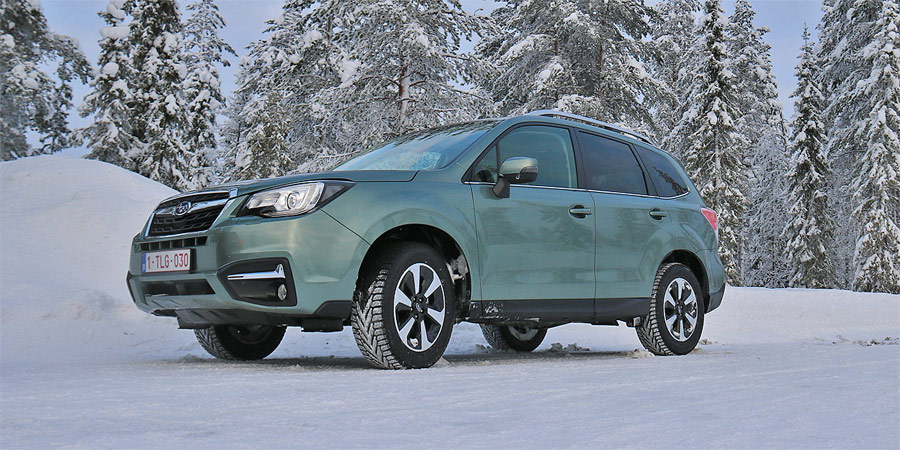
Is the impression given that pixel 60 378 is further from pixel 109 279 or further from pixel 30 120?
pixel 30 120

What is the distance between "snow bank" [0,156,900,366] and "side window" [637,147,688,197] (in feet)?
5.69

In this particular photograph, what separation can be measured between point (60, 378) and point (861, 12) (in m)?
37.0

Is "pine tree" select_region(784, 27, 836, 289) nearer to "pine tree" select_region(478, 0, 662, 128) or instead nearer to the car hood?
"pine tree" select_region(478, 0, 662, 128)

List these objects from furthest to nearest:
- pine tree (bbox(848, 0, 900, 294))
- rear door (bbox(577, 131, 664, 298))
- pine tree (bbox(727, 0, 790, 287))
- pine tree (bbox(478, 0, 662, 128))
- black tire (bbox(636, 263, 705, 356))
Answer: pine tree (bbox(727, 0, 790, 287))
pine tree (bbox(848, 0, 900, 294))
pine tree (bbox(478, 0, 662, 128))
black tire (bbox(636, 263, 705, 356))
rear door (bbox(577, 131, 664, 298))

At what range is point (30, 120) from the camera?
108ft

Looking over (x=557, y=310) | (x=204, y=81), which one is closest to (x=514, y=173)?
(x=557, y=310)

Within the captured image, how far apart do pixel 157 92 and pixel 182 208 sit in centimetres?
3087

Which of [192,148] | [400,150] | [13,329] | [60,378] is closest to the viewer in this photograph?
[60,378]

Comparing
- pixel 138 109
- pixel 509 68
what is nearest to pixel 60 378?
pixel 509 68

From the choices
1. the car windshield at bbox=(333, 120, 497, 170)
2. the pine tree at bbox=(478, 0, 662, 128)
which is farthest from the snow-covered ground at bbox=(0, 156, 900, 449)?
the pine tree at bbox=(478, 0, 662, 128)

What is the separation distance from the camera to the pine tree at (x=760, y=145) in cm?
4181

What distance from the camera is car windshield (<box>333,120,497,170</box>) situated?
581 centimetres

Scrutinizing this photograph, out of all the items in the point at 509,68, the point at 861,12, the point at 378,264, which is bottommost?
the point at 378,264

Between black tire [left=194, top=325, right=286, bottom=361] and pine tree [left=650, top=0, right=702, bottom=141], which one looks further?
pine tree [left=650, top=0, right=702, bottom=141]
